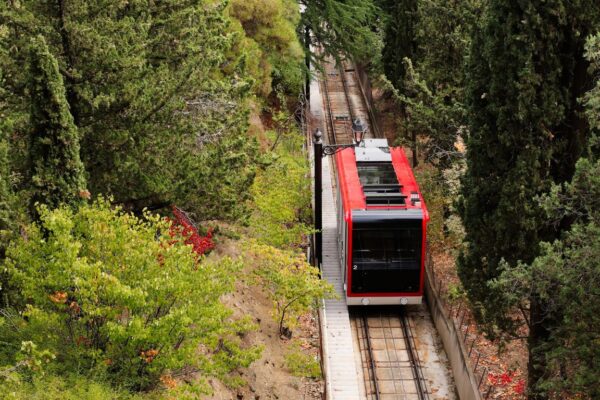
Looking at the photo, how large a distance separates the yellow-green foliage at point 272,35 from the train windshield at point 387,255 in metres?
11.7

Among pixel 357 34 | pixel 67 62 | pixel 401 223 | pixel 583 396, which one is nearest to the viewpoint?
pixel 583 396

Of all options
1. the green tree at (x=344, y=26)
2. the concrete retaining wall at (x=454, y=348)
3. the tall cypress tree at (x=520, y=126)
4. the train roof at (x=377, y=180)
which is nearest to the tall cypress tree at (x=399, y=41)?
the green tree at (x=344, y=26)

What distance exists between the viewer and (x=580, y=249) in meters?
13.1

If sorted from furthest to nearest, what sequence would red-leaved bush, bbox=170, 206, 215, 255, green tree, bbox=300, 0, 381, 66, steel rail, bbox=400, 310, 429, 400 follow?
green tree, bbox=300, 0, 381, 66 → steel rail, bbox=400, 310, 429, 400 → red-leaved bush, bbox=170, 206, 215, 255

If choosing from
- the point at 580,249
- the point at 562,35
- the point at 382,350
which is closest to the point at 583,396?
the point at 580,249

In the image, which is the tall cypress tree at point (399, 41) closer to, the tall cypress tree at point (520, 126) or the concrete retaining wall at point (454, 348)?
the concrete retaining wall at point (454, 348)

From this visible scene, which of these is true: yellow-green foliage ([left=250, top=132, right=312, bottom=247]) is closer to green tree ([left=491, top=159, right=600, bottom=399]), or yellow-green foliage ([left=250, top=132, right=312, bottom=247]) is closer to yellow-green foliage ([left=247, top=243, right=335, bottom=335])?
yellow-green foliage ([left=247, top=243, right=335, bottom=335])

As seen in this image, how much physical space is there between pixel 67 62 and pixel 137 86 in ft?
5.17

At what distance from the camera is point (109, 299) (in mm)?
11820

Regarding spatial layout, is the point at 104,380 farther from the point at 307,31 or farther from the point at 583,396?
the point at 307,31

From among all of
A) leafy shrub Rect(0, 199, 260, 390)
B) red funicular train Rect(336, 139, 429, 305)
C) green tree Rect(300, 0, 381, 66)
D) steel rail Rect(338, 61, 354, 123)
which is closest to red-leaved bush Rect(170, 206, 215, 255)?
leafy shrub Rect(0, 199, 260, 390)

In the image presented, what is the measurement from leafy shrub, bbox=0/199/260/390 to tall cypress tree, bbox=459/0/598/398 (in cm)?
725

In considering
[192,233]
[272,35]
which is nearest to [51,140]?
[192,233]

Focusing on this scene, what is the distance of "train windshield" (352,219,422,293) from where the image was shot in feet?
72.8
